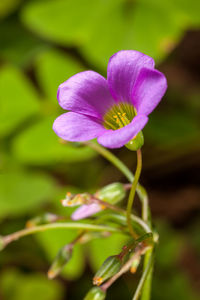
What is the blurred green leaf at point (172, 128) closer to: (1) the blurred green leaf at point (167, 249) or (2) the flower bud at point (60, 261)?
(1) the blurred green leaf at point (167, 249)

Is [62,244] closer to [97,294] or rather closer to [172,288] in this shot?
[172,288]

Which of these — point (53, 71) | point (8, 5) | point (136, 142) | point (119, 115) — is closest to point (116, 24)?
point (53, 71)

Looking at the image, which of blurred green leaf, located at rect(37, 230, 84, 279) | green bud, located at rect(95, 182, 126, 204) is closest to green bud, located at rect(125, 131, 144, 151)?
green bud, located at rect(95, 182, 126, 204)

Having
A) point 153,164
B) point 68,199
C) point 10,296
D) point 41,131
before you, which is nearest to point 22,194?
point 41,131

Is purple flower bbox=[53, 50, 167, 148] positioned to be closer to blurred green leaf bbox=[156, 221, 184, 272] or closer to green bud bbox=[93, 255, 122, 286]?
green bud bbox=[93, 255, 122, 286]

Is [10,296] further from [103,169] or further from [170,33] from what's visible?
[170,33]

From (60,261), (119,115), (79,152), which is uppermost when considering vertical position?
(119,115)

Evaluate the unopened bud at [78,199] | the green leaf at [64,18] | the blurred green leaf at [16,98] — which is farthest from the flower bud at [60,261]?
the green leaf at [64,18]
